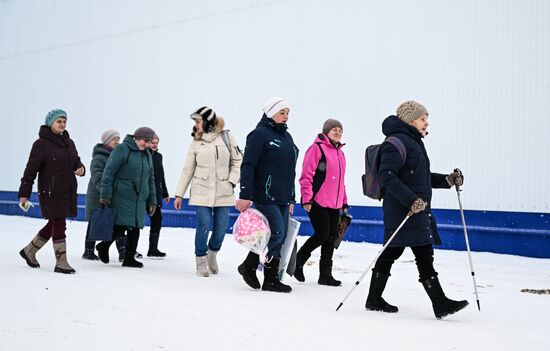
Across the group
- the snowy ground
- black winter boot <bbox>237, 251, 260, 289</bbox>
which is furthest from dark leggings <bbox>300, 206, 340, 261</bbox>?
black winter boot <bbox>237, 251, 260, 289</bbox>

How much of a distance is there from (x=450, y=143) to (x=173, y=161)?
6.57m

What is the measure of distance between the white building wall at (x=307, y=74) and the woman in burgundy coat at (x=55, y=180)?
18.6ft

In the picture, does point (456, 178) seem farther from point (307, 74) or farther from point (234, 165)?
point (307, 74)

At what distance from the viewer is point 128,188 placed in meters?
8.23

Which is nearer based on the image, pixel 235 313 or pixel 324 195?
pixel 235 313

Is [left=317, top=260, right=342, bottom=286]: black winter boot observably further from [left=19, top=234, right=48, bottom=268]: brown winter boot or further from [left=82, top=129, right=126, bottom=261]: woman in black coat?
[left=82, top=129, right=126, bottom=261]: woman in black coat

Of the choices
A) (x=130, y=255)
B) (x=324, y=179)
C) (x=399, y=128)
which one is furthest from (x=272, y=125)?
(x=130, y=255)

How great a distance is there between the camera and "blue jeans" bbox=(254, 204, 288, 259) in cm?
651

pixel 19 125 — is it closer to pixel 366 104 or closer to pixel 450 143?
pixel 366 104

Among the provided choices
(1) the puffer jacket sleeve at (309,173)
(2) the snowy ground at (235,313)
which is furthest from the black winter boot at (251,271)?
(1) the puffer jacket sleeve at (309,173)

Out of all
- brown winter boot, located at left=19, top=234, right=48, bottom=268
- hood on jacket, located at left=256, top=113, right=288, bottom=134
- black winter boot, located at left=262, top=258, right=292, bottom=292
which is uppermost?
hood on jacket, located at left=256, top=113, right=288, bottom=134

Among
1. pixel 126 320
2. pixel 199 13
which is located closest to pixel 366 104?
pixel 199 13

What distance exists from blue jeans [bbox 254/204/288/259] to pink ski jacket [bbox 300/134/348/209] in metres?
0.56

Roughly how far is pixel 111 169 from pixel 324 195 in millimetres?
2471
